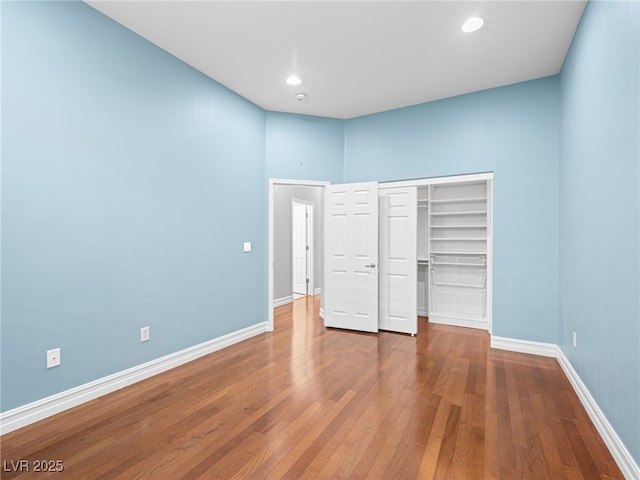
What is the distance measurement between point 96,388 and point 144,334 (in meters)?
0.53

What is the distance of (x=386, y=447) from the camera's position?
6.37 ft

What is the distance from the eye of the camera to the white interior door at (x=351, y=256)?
14.4 feet

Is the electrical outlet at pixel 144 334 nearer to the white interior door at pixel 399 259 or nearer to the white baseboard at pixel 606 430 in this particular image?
the white interior door at pixel 399 259

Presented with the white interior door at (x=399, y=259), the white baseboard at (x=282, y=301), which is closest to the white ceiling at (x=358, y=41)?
the white interior door at (x=399, y=259)

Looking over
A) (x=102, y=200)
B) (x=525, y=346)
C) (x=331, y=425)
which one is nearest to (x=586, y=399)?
(x=525, y=346)

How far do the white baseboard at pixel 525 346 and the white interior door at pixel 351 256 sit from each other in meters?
1.51

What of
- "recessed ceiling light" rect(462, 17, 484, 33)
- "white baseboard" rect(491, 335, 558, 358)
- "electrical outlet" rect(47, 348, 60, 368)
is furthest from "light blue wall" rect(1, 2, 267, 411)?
"white baseboard" rect(491, 335, 558, 358)

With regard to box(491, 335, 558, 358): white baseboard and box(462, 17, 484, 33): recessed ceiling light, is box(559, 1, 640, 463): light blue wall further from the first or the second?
box(462, 17, 484, 33): recessed ceiling light

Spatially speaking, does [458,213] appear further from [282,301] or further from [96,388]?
[96,388]

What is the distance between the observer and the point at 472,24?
269 centimetres

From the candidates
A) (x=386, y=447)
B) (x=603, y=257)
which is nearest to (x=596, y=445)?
(x=603, y=257)

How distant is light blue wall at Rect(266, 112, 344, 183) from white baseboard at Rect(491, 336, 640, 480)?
3194 millimetres

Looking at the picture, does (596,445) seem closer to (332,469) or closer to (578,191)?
(332,469)

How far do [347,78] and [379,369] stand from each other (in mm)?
3233
